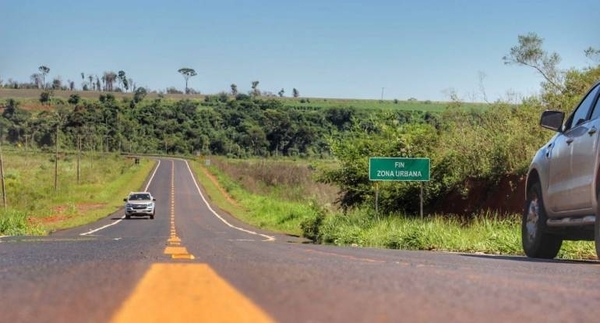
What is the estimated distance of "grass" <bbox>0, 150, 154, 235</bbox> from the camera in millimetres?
31128

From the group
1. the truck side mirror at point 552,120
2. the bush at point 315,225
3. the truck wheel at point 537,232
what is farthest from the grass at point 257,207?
the truck side mirror at point 552,120

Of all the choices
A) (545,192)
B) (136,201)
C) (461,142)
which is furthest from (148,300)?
(136,201)

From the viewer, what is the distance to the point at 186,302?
4035 mm

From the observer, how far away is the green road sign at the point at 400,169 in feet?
72.3

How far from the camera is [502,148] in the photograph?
74.1 ft

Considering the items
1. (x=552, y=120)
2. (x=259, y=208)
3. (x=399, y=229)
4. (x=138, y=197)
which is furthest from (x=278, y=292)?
(x=259, y=208)

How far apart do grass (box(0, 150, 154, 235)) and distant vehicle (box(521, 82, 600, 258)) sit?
738 inches

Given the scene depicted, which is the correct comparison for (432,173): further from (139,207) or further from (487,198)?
(139,207)

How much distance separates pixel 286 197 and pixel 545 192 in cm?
5589

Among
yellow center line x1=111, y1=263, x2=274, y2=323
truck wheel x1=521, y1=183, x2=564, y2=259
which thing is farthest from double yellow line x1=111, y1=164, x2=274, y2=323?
truck wheel x1=521, y1=183, x2=564, y2=259

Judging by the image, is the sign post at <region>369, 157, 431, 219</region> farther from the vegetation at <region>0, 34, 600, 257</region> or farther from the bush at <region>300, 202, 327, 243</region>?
the bush at <region>300, 202, 327, 243</region>

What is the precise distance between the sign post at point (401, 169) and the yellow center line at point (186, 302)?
1726 cm

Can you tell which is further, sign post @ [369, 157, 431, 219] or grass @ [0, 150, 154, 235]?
grass @ [0, 150, 154, 235]

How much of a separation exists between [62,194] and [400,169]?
129ft
